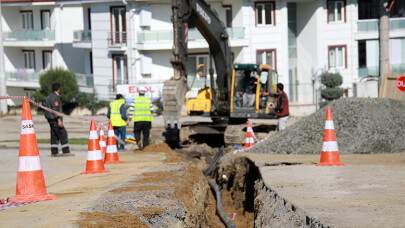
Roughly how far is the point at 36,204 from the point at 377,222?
4234 mm

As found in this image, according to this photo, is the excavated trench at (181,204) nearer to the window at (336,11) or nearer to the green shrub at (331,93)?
the green shrub at (331,93)

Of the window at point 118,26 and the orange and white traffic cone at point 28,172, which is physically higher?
the window at point 118,26

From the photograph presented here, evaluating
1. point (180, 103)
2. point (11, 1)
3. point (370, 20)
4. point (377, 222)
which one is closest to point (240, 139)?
point (180, 103)

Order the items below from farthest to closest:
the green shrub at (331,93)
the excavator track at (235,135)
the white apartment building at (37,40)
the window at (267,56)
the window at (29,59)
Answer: the window at (29,59) → the white apartment building at (37,40) → the window at (267,56) → the green shrub at (331,93) → the excavator track at (235,135)

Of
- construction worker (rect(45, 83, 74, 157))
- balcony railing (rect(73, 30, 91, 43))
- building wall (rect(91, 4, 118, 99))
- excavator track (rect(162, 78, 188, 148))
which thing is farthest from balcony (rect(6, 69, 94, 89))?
construction worker (rect(45, 83, 74, 157))

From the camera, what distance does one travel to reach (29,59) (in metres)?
54.3

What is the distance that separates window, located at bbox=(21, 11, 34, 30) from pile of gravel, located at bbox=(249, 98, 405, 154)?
132ft

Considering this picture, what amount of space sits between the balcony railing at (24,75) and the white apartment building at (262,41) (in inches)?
291

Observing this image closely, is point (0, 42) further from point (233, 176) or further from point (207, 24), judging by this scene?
point (233, 176)

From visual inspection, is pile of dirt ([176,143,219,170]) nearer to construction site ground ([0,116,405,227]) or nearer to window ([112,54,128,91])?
construction site ground ([0,116,405,227])

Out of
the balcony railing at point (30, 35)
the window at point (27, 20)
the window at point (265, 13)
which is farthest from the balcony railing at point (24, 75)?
the window at point (265, 13)

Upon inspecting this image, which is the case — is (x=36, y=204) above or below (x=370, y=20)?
below

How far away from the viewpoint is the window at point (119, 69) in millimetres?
43188

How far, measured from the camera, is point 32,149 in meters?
8.88
